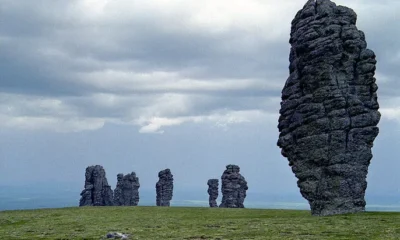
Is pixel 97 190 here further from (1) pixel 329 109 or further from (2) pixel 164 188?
(1) pixel 329 109

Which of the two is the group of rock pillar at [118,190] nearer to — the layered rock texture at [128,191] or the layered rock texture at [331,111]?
the layered rock texture at [128,191]

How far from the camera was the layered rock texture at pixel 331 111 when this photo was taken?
68688 millimetres

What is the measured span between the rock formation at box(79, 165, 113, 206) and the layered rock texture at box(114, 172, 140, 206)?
10.1 meters

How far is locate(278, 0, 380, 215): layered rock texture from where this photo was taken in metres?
68.7

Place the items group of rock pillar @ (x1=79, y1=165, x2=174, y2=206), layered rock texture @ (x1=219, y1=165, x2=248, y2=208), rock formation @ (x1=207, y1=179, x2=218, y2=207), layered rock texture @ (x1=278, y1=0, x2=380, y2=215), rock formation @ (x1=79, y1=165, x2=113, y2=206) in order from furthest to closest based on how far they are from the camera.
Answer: rock formation @ (x1=207, y1=179, x2=218, y2=207), group of rock pillar @ (x1=79, y1=165, x2=174, y2=206), rock formation @ (x1=79, y1=165, x2=113, y2=206), layered rock texture @ (x1=219, y1=165, x2=248, y2=208), layered rock texture @ (x1=278, y1=0, x2=380, y2=215)

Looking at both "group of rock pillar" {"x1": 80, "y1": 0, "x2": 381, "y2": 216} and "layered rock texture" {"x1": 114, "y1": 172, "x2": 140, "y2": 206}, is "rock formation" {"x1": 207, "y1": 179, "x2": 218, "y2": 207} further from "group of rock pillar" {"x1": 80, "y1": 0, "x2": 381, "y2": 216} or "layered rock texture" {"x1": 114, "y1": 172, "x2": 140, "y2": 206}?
"group of rock pillar" {"x1": 80, "y1": 0, "x2": 381, "y2": 216}

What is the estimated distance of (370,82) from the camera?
2827 inches

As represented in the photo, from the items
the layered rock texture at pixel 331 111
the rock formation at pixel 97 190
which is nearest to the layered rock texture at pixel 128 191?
the rock formation at pixel 97 190

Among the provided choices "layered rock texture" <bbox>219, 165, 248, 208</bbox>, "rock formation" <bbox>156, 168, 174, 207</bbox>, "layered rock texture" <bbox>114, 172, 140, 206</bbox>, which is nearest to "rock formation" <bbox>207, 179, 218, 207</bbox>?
"rock formation" <bbox>156, 168, 174, 207</bbox>

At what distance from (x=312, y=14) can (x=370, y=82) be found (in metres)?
12.3

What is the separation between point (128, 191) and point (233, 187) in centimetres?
3586

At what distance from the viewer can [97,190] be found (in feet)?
471

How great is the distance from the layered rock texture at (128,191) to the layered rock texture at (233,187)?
30782 mm

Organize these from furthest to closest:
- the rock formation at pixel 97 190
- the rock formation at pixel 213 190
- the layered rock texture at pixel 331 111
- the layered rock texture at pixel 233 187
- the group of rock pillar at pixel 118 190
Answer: the rock formation at pixel 213 190 < the group of rock pillar at pixel 118 190 < the rock formation at pixel 97 190 < the layered rock texture at pixel 233 187 < the layered rock texture at pixel 331 111
